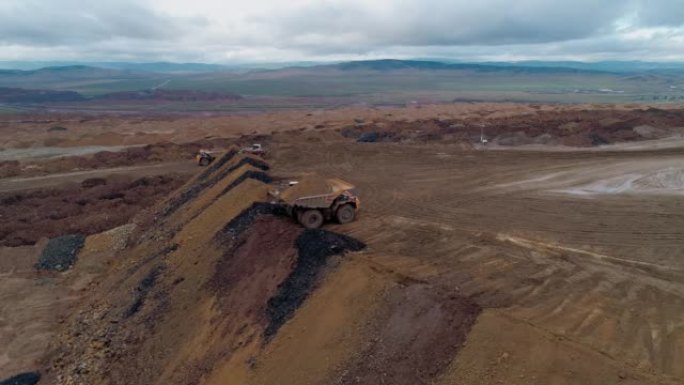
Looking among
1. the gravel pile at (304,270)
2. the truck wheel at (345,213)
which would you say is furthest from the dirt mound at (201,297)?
the truck wheel at (345,213)

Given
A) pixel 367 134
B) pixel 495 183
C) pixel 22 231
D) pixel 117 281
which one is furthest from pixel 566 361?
pixel 367 134

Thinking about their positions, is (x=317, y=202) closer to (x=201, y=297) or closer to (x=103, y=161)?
(x=201, y=297)

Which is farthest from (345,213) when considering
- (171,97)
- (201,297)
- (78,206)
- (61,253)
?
(171,97)

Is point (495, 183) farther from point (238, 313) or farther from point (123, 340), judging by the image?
point (123, 340)

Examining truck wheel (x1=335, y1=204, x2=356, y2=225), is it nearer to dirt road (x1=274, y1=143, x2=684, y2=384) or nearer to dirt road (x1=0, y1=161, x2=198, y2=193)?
dirt road (x1=274, y1=143, x2=684, y2=384)

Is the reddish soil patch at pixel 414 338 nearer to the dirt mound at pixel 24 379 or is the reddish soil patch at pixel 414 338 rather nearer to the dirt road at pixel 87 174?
the dirt mound at pixel 24 379

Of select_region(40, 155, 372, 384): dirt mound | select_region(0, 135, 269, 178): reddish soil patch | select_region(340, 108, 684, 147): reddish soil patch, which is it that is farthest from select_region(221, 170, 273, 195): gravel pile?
select_region(340, 108, 684, 147): reddish soil patch
